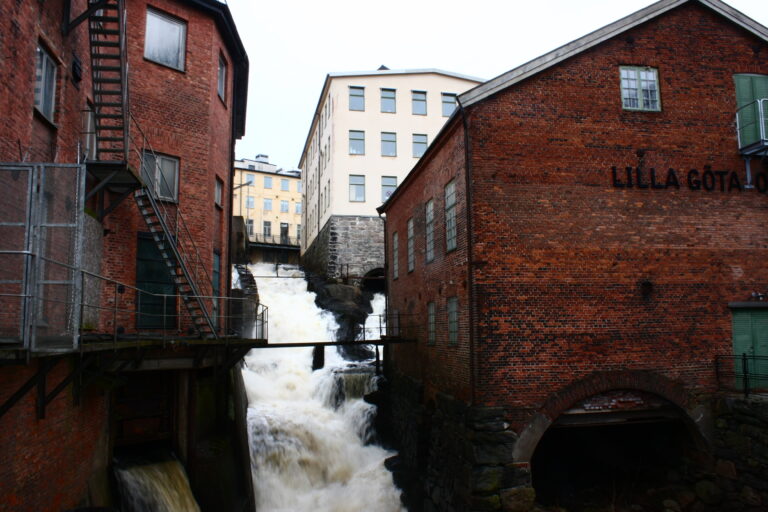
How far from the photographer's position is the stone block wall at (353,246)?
104 ft

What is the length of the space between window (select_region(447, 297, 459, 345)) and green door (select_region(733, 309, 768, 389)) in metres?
5.90

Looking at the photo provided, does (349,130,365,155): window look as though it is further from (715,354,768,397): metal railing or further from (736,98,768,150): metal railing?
(715,354,768,397): metal railing

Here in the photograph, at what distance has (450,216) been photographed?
1366 centimetres

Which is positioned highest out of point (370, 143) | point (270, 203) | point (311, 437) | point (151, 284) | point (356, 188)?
point (270, 203)

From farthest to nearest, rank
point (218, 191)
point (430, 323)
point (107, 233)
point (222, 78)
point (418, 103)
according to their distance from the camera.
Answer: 1. point (418, 103)
2. point (430, 323)
3. point (222, 78)
4. point (218, 191)
5. point (107, 233)

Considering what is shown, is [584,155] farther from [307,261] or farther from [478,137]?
[307,261]

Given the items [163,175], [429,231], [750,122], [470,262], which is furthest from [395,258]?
[750,122]

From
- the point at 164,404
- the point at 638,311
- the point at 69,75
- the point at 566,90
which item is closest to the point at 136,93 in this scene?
the point at 69,75

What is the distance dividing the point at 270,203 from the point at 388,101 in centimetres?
3328

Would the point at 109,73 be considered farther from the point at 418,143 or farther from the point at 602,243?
the point at 418,143

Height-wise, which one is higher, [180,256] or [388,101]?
[388,101]

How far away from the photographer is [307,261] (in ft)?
140

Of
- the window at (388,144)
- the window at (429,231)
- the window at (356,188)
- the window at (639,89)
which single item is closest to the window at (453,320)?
the window at (429,231)

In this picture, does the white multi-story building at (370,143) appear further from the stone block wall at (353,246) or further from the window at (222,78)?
the window at (222,78)
